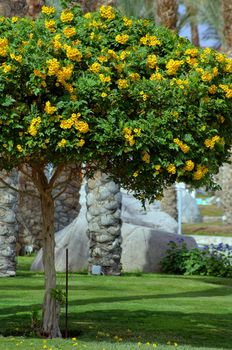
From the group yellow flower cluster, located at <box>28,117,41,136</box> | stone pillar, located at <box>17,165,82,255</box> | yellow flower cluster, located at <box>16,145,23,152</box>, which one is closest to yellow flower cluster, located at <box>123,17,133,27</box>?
yellow flower cluster, located at <box>28,117,41,136</box>

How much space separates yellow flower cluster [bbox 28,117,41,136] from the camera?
37.1 feet

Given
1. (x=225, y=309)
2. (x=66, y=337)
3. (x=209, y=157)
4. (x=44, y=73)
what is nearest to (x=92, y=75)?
(x=44, y=73)

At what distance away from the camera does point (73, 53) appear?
1167 centimetres

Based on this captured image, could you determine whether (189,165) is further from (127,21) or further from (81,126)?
(127,21)

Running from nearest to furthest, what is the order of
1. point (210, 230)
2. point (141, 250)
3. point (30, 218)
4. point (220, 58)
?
point (220, 58) → point (141, 250) → point (30, 218) → point (210, 230)

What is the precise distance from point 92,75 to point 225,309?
5653 mm

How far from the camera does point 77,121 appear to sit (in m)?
11.4

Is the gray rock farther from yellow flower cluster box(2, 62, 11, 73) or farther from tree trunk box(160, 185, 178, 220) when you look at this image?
yellow flower cluster box(2, 62, 11, 73)

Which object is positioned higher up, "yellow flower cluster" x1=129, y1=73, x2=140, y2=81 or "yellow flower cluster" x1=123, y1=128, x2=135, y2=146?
"yellow flower cluster" x1=129, y1=73, x2=140, y2=81

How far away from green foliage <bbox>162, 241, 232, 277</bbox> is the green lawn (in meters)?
2.07

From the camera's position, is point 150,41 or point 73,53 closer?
point 73,53

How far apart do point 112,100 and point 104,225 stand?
→ 10109 mm

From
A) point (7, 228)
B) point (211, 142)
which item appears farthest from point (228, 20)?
point (211, 142)

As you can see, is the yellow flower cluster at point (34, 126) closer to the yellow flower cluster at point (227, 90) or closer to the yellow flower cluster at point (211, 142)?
the yellow flower cluster at point (211, 142)
